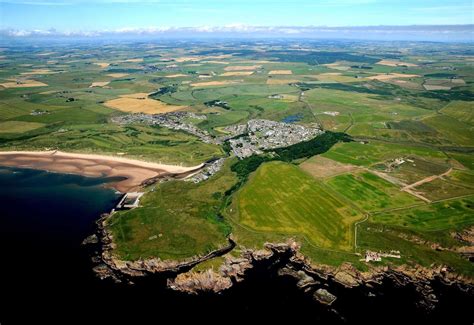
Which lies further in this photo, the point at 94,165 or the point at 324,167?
the point at 94,165

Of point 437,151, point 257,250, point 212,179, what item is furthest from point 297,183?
point 437,151

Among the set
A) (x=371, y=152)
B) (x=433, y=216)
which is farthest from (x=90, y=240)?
(x=371, y=152)

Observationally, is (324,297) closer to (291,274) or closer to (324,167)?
(291,274)

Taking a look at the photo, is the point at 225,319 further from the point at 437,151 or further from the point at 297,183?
the point at 437,151

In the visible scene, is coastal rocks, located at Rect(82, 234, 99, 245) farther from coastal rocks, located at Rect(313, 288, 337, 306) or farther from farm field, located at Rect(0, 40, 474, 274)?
coastal rocks, located at Rect(313, 288, 337, 306)

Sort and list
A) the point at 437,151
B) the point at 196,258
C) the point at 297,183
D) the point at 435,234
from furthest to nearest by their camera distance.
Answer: the point at 437,151 < the point at 297,183 < the point at 435,234 < the point at 196,258
